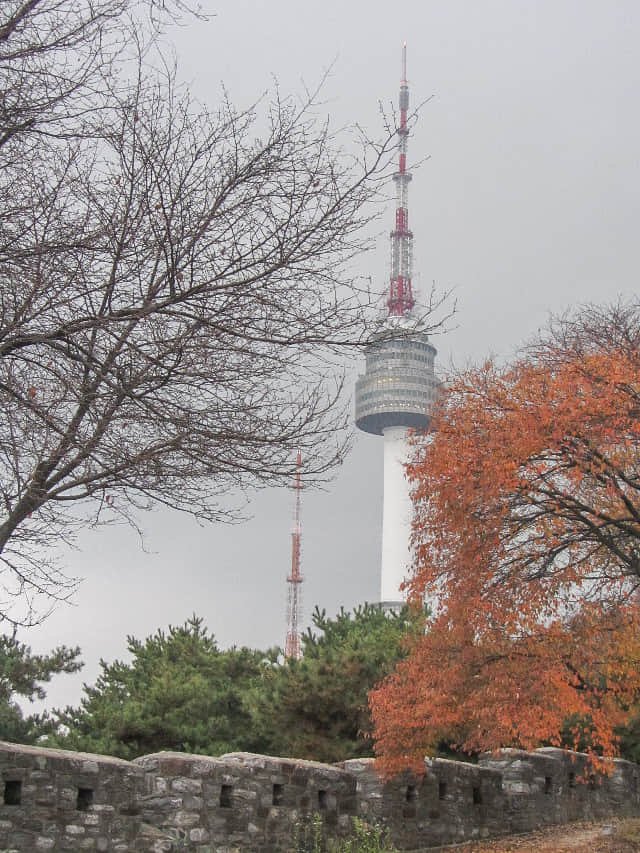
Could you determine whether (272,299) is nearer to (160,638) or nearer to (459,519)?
(459,519)

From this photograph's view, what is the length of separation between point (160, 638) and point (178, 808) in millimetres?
13948

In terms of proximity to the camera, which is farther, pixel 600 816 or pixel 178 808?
pixel 600 816

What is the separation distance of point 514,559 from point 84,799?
22.2 feet

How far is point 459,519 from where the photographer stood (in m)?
13.7

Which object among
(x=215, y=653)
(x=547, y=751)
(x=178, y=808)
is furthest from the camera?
(x=215, y=653)

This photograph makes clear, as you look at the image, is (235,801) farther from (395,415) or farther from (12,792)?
(395,415)

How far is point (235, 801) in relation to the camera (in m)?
11.0

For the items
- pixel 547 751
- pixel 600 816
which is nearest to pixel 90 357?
pixel 547 751

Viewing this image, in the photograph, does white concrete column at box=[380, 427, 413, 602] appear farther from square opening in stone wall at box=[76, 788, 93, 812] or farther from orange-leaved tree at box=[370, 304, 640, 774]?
square opening in stone wall at box=[76, 788, 93, 812]

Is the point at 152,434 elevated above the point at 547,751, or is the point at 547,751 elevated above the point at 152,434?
the point at 152,434

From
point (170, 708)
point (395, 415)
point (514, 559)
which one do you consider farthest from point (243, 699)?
point (395, 415)

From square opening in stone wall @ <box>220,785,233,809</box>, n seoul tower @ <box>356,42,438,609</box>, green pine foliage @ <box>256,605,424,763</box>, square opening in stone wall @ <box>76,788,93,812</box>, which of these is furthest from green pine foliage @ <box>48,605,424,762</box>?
n seoul tower @ <box>356,42,438,609</box>

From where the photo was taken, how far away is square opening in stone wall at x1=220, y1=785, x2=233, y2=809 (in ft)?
35.8

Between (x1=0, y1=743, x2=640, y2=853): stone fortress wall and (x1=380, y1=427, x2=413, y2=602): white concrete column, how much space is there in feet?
334
